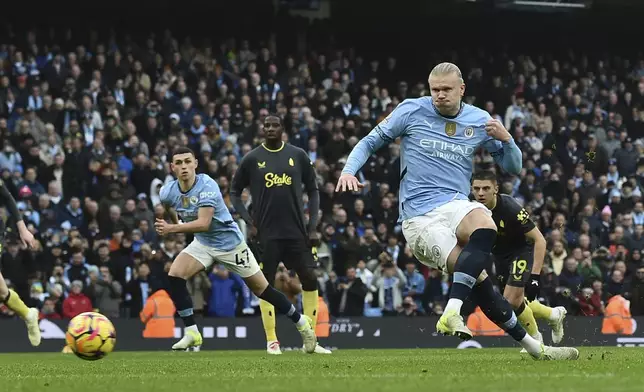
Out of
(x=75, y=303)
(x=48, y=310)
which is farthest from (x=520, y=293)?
(x=48, y=310)

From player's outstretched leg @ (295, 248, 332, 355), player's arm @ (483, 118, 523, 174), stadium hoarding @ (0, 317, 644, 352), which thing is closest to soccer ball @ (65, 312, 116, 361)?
player's arm @ (483, 118, 523, 174)

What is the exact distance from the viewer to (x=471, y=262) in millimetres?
8492

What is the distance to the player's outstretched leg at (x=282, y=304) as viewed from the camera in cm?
1219

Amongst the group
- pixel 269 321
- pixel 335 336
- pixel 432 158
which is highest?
pixel 432 158

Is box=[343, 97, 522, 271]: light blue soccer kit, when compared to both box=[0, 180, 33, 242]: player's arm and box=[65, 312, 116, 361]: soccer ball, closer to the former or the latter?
box=[65, 312, 116, 361]: soccer ball

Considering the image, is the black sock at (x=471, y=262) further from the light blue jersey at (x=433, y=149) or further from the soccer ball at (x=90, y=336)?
the soccer ball at (x=90, y=336)

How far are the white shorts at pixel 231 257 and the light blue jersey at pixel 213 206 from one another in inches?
2.1

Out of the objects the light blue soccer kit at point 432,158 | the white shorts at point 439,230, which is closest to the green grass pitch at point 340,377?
the white shorts at point 439,230

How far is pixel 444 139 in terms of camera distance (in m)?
9.14

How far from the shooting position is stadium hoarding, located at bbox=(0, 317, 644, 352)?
17750 mm

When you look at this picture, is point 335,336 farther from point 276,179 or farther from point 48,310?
point 276,179

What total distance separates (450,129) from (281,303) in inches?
147

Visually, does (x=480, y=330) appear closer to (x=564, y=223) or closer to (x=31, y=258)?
(x=564, y=223)

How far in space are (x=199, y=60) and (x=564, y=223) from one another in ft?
28.2
